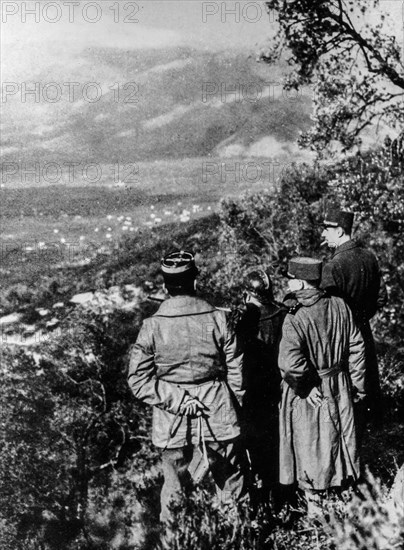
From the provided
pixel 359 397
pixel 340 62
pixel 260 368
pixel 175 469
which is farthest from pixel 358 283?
pixel 340 62

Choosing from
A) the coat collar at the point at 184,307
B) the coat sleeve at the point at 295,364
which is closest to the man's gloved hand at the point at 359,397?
the coat sleeve at the point at 295,364

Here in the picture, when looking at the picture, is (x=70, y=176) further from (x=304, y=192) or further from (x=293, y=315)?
(x=293, y=315)

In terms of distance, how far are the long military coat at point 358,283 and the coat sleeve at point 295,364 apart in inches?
25.8

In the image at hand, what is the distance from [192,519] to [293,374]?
105 centimetres

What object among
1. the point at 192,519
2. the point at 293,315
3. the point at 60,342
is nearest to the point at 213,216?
the point at 60,342

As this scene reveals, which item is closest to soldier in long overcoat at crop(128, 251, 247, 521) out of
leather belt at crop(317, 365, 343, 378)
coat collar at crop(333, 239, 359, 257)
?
leather belt at crop(317, 365, 343, 378)

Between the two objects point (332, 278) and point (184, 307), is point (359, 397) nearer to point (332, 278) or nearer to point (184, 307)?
point (332, 278)

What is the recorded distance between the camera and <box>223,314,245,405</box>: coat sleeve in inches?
127

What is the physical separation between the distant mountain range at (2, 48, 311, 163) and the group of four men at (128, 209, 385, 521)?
4.76 m

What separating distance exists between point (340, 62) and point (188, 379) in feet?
19.5

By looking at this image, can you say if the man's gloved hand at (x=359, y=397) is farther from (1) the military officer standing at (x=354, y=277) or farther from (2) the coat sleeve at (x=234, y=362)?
(2) the coat sleeve at (x=234, y=362)

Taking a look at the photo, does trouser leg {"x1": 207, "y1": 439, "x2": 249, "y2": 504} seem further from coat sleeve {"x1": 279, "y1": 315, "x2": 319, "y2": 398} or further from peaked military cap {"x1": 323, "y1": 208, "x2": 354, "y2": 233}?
peaked military cap {"x1": 323, "y1": 208, "x2": 354, "y2": 233}

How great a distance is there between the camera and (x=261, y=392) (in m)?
3.86

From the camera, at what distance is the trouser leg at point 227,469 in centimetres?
332
